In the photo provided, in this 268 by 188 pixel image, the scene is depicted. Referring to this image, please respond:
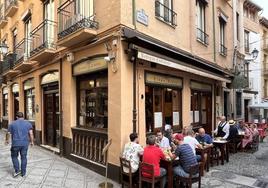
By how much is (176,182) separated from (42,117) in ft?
25.9

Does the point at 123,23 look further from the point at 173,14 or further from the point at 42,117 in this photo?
the point at 42,117

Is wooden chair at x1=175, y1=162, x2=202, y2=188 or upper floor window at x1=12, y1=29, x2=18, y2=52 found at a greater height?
upper floor window at x1=12, y1=29, x2=18, y2=52

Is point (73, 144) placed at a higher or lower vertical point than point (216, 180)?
higher

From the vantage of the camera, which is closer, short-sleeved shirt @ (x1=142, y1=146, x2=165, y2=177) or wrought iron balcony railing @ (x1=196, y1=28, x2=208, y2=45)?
short-sleeved shirt @ (x1=142, y1=146, x2=165, y2=177)

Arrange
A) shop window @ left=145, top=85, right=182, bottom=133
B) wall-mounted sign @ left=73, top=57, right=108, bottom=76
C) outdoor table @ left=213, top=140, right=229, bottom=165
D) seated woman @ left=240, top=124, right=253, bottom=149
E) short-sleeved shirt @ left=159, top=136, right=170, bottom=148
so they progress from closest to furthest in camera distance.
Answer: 1. short-sleeved shirt @ left=159, top=136, right=170, bottom=148
2. wall-mounted sign @ left=73, top=57, right=108, bottom=76
3. shop window @ left=145, top=85, right=182, bottom=133
4. outdoor table @ left=213, top=140, right=229, bottom=165
5. seated woman @ left=240, top=124, right=253, bottom=149

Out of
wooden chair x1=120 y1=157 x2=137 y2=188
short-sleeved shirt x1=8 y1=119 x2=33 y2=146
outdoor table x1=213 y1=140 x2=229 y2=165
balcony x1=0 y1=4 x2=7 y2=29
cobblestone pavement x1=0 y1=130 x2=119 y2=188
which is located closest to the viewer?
wooden chair x1=120 y1=157 x2=137 y2=188

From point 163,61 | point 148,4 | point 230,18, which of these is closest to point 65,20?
point 148,4

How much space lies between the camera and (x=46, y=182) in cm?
802

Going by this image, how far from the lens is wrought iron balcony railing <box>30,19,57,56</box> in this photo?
11.9m

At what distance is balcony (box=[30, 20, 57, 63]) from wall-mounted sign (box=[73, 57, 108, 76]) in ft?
6.19

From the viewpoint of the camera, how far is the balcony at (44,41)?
11.8m

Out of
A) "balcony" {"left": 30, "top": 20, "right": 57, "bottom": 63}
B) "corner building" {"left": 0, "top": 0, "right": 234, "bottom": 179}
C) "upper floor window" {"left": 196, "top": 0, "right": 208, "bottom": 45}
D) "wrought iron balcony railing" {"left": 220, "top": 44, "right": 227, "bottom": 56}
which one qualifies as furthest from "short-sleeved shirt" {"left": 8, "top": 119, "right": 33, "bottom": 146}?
"wrought iron balcony railing" {"left": 220, "top": 44, "right": 227, "bottom": 56}

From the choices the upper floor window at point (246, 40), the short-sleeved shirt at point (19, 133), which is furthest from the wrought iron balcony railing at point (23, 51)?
the upper floor window at point (246, 40)

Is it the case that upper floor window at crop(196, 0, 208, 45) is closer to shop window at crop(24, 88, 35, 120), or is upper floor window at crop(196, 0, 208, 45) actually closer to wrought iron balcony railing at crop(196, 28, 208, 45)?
wrought iron balcony railing at crop(196, 28, 208, 45)
